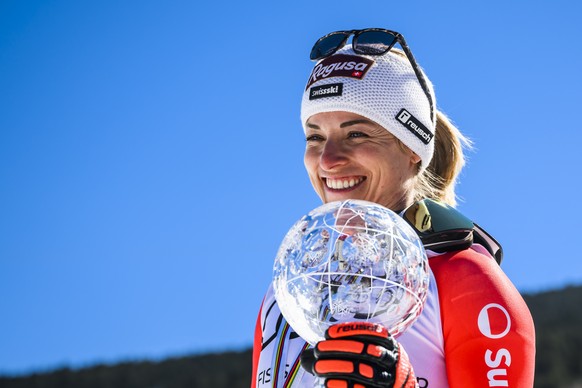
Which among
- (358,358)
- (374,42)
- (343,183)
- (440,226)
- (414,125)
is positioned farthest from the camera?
(374,42)

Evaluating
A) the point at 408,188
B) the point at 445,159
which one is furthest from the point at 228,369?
the point at 408,188

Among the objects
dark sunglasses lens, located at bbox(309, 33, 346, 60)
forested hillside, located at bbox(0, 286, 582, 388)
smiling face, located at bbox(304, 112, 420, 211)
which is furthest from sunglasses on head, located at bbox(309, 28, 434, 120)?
forested hillside, located at bbox(0, 286, 582, 388)

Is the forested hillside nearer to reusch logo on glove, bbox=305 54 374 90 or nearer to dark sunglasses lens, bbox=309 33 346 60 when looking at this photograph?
dark sunglasses lens, bbox=309 33 346 60

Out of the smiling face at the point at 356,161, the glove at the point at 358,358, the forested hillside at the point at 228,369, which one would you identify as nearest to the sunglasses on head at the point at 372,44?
the smiling face at the point at 356,161

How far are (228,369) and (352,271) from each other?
10.5 metres

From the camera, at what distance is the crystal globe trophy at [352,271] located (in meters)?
2.10

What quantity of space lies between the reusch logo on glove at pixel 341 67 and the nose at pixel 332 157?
1.01ft

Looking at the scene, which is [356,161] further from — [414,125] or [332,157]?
[414,125]

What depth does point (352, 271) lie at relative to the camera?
2.11 m

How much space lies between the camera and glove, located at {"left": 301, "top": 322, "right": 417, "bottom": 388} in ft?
6.28

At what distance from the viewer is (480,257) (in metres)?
2.88

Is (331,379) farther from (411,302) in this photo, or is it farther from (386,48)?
(386,48)

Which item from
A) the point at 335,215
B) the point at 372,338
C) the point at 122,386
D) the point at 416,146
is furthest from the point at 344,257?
the point at 122,386

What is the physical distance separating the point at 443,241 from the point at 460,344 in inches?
15.8
